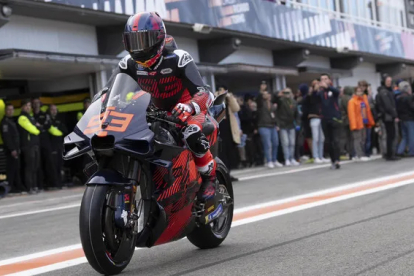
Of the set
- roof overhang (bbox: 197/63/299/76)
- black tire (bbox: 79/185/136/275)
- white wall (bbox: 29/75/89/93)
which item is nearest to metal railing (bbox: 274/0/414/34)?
roof overhang (bbox: 197/63/299/76)

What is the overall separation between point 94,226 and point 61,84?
14904mm

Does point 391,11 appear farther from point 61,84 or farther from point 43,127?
point 43,127

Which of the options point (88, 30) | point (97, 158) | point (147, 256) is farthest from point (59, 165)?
point (97, 158)

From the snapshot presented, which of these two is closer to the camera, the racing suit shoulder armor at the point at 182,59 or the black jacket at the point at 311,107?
the racing suit shoulder armor at the point at 182,59

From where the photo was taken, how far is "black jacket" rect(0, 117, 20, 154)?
52.5ft

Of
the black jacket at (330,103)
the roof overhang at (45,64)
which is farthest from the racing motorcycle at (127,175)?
the black jacket at (330,103)

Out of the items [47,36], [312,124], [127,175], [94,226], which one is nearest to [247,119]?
[312,124]

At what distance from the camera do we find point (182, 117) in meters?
6.15

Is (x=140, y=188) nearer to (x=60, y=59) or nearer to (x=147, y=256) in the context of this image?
(x=147, y=256)

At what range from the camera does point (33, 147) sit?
16.5m

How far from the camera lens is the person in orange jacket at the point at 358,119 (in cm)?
2183

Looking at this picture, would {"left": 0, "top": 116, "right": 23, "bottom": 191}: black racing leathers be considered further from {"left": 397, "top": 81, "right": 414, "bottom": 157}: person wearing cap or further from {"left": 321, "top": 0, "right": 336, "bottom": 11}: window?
{"left": 321, "top": 0, "right": 336, "bottom": 11}: window

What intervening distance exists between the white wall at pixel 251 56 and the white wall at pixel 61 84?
626 centimetres

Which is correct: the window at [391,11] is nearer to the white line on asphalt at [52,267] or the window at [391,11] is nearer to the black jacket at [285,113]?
the black jacket at [285,113]
